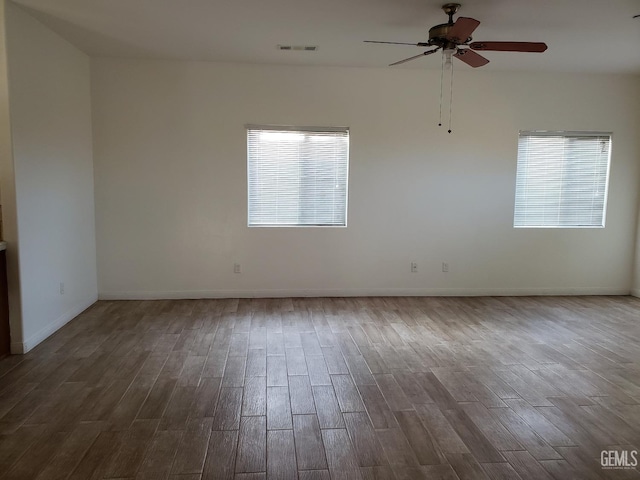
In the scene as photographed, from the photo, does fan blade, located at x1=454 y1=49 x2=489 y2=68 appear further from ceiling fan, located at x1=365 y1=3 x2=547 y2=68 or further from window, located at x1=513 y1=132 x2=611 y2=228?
window, located at x1=513 y1=132 x2=611 y2=228

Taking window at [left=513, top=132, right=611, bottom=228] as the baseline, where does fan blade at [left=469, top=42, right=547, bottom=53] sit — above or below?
above

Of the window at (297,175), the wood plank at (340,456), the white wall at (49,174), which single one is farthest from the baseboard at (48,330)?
the wood plank at (340,456)

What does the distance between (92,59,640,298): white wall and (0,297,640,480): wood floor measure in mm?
866

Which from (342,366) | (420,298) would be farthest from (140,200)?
(420,298)

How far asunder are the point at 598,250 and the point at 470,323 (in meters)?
2.49

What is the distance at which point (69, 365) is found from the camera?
11.0 ft

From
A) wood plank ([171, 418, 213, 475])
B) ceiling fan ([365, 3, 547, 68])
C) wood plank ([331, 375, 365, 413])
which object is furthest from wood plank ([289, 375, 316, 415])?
ceiling fan ([365, 3, 547, 68])

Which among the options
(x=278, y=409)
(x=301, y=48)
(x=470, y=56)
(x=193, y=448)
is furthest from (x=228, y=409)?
(x=301, y=48)

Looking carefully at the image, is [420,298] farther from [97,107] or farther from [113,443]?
[97,107]

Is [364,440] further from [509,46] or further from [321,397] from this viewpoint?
[509,46]

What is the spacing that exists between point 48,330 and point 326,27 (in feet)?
12.1

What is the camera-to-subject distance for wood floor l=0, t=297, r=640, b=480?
7.26 ft

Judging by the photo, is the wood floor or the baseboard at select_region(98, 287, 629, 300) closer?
the wood floor

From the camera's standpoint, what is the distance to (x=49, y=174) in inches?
157
